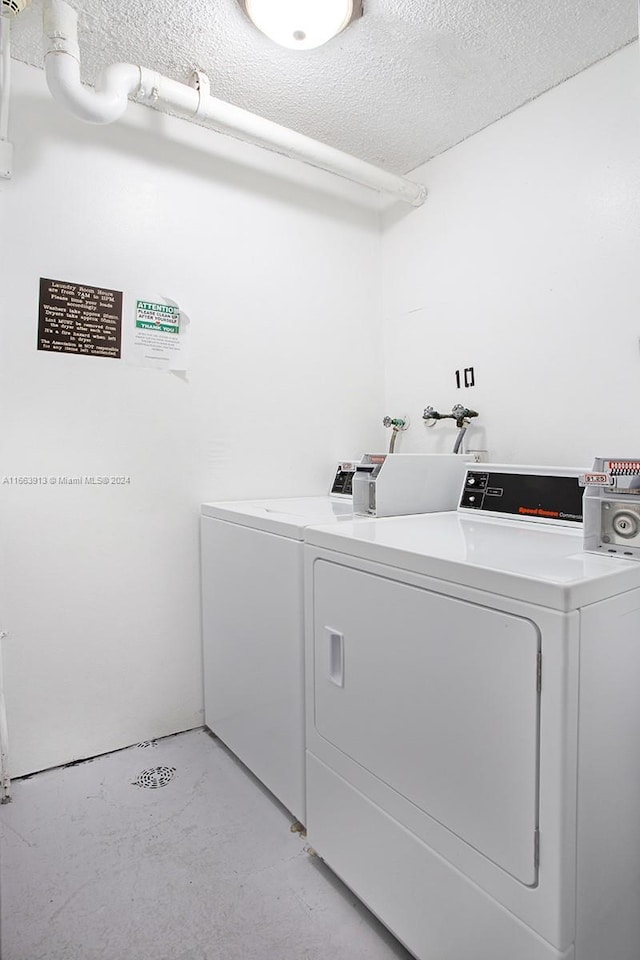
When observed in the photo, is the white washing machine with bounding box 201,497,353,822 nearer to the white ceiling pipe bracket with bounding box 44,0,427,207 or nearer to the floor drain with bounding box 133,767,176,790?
the floor drain with bounding box 133,767,176,790

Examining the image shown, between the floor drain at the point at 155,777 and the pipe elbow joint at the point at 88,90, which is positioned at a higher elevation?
the pipe elbow joint at the point at 88,90

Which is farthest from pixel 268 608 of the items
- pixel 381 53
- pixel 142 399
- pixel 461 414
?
pixel 381 53

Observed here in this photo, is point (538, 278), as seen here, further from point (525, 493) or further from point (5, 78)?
point (5, 78)

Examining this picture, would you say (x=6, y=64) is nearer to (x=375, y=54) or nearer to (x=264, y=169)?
(x=264, y=169)

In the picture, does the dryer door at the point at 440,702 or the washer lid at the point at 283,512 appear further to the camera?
the washer lid at the point at 283,512

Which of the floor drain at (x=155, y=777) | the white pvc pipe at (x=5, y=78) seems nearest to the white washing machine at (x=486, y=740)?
the floor drain at (x=155, y=777)

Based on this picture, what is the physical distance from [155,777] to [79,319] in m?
1.63

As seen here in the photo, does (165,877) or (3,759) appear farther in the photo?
(3,759)

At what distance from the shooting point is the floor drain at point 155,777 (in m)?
1.76

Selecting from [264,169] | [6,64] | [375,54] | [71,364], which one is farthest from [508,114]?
[71,364]

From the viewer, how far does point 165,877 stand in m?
1.38

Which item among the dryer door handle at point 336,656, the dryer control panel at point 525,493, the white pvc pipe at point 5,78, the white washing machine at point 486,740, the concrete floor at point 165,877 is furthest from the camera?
the white pvc pipe at point 5,78

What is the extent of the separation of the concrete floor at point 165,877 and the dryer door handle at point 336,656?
56cm

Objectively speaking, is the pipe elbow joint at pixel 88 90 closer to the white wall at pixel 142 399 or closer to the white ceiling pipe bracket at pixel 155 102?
the white ceiling pipe bracket at pixel 155 102
